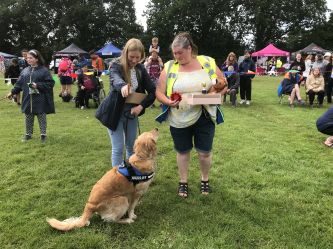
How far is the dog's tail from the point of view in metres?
3.79

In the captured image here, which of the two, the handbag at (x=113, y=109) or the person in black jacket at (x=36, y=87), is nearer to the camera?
the handbag at (x=113, y=109)

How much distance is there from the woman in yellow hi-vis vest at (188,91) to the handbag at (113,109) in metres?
0.49

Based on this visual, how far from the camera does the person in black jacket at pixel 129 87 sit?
4.13 meters

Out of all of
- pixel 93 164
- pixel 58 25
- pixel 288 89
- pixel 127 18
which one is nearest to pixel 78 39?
pixel 58 25

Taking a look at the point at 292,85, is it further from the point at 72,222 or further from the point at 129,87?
the point at 72,222

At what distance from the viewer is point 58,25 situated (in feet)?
170

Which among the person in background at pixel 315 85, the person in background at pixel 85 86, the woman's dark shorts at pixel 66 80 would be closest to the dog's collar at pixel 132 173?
the person in background at pixel 85 86

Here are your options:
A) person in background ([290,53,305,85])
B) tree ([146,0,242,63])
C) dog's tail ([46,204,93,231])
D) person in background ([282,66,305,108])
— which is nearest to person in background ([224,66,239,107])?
person in background ([282,66,305,108])

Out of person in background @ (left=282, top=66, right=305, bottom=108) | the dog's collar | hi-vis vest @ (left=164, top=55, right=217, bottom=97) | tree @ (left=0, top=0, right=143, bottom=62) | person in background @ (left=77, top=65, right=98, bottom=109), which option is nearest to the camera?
the dog's collar

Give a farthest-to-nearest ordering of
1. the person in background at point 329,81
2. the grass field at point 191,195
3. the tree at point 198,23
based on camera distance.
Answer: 1. the tree at point 198,23
2. the person in background at point 329,81
3. the grass field at point 191,195

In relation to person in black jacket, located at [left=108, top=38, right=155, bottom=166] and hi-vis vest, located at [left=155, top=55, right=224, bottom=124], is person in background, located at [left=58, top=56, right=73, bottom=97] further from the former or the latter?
hi-vis vest, located at [left=155, top=55, right=224, bottom=124]

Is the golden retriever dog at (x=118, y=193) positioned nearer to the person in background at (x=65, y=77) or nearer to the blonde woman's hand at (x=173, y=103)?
the blonde woman's hand at (x=173, y=103)

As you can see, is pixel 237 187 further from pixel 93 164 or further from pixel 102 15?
pixel 102 15

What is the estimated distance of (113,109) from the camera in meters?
4.30
